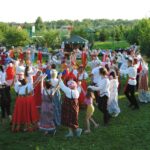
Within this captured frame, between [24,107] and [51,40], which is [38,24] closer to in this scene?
[51,40]

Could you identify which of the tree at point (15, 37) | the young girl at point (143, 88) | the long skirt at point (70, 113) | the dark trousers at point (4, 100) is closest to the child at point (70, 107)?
the long skirt at point (70, 113)

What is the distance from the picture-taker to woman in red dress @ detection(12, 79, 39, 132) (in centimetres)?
762

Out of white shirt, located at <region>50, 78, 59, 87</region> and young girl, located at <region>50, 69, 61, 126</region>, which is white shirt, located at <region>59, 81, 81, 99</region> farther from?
white shirt, located at <region>50, 78, 59, 87</region>

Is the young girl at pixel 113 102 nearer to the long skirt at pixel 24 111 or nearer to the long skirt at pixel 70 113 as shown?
the long skirt at pixel 70 113

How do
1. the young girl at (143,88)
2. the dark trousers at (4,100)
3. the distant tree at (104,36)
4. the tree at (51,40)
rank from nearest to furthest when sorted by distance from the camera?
the dark trousers at (4,100)
the young girl at (143,88)
the tree at (51,40)
the distant tree at (104,36)

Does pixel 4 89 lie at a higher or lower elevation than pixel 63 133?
higher

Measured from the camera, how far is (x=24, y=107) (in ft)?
25.2

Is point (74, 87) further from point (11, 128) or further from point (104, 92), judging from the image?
point (11, 128)

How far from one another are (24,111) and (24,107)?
85 mm

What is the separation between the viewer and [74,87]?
7195mm

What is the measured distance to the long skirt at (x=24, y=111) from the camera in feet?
25.1

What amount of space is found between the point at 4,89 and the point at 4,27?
39448 mm

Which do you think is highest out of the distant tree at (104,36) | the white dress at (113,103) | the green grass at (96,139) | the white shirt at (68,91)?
the white shirt at (68,91)

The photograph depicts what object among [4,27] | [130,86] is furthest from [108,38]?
[130,86]
